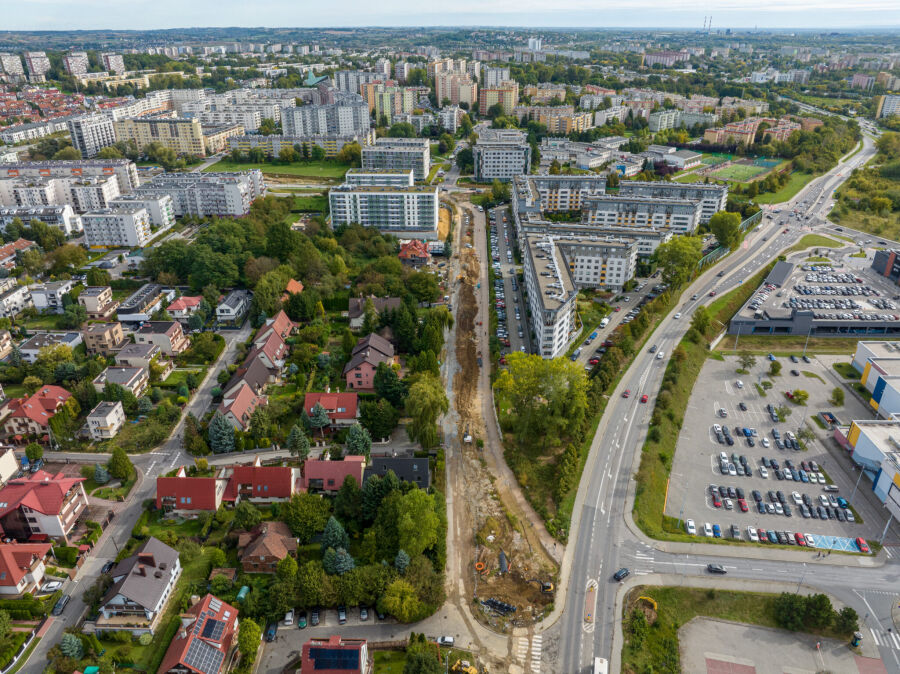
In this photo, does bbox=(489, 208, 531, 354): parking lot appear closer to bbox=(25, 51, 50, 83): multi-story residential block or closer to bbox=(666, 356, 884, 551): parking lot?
bbox=(666, 356, 884, 551): parking lot

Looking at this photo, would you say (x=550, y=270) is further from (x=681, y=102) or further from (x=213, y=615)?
(x=681, y=102)

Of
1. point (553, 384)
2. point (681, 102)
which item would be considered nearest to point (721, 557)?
point (553, 384)

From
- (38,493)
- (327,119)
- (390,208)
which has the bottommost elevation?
(38,493)

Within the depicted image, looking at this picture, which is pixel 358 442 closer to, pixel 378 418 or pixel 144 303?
pixel 378 418

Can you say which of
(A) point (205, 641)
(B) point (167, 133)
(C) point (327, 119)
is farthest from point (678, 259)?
(B) point (167, 133)

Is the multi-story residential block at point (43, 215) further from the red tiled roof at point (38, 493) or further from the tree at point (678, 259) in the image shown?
→ the tree at point (678, 259)
